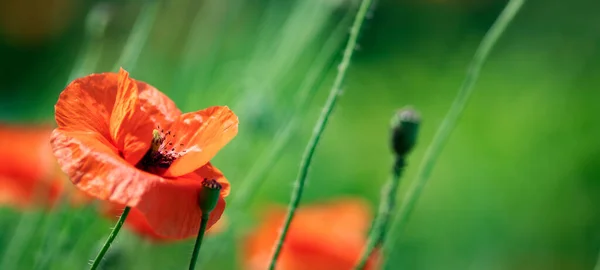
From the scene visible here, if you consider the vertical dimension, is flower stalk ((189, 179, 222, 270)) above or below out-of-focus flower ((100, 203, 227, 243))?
above

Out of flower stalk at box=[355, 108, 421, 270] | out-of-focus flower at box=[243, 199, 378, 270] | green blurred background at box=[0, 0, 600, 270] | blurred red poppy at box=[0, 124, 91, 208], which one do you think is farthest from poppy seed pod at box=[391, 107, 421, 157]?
blurred red poppy at box=[0, 124, 91, 208]

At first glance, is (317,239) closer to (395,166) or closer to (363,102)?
(395,166)

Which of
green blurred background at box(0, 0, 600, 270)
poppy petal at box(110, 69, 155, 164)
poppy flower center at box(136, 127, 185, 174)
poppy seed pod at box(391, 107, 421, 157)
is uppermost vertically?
poppy seed pod at box(391, 107, 421, 157)

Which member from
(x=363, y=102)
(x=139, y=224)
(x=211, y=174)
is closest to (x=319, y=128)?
(x=211, y=174)

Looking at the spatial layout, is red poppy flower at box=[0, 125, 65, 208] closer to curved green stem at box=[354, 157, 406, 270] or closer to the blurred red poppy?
the blurred red poppy

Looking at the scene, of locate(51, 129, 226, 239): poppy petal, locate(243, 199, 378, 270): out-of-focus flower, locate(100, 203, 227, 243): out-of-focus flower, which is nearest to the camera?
locate(51, 129, 226, 239): poppy petal

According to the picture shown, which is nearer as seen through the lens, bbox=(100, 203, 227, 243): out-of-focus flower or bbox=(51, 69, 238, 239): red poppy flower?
bbox=(51, 69, 238, 239): red poppy flower

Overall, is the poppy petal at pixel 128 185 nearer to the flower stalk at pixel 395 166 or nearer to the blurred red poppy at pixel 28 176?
the flower stalk at pixel 395 166

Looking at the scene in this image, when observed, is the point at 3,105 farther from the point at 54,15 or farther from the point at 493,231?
the point at 493,231
